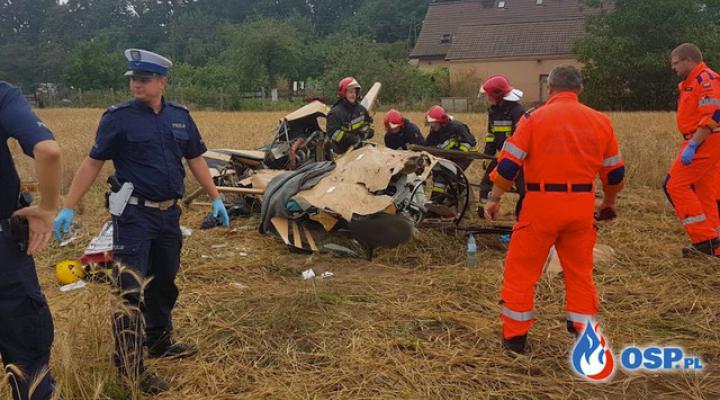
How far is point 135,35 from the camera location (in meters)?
75.5

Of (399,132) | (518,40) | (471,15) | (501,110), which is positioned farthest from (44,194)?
(471,15)

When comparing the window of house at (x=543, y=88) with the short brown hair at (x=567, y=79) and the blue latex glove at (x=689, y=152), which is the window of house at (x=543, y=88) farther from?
the short brown hair at (x=567, y=79)

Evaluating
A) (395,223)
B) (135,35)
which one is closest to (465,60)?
(395,223)

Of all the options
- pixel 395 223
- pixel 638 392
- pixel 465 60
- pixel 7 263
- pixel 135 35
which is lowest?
pixel 638 392

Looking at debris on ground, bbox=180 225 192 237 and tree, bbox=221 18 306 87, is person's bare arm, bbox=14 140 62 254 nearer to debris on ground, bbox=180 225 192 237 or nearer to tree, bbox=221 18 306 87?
debris on ground, bbox=180 225 192 237

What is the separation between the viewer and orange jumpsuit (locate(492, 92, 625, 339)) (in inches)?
132

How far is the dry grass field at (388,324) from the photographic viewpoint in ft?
10.5

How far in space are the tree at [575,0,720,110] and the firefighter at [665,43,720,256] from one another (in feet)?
78.4

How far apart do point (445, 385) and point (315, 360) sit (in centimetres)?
82

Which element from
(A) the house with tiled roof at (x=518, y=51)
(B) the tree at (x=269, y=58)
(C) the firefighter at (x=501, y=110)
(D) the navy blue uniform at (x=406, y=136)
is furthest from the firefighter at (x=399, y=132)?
(B) the tree at (x=269, y=58)

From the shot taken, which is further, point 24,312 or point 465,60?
point 465,60

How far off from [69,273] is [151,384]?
2.21 metres

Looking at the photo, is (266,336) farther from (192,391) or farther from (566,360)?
(566,360)

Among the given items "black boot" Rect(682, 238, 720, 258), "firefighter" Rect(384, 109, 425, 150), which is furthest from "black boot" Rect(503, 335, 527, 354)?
"firefighter" Rect(384, 109, 425, 150)
